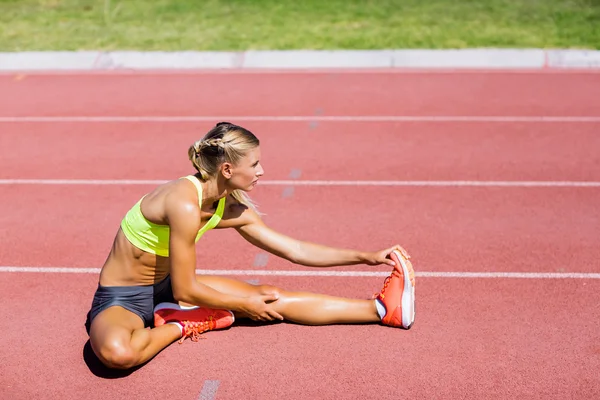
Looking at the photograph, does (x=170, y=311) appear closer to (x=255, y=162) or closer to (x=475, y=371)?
(x=255, y=162)

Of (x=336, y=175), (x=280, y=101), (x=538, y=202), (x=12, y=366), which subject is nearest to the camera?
(x=12, y=366)

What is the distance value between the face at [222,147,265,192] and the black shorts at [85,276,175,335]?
0.83 metres

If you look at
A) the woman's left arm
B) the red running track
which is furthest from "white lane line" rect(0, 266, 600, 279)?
the woman's left arm

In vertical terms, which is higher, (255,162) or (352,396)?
(255,162)

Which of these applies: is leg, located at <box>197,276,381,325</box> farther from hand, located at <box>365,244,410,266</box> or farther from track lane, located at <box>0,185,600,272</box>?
track lane, located at <box>0,185,600,272</box>

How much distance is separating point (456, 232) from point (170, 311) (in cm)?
260

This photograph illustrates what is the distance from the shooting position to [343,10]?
15.7m

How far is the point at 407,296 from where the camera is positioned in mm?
5000

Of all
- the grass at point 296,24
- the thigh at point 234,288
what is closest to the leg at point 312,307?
the thigh at point 234,288

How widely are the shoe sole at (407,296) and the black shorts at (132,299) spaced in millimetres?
1412

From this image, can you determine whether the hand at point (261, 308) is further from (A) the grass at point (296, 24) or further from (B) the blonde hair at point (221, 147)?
(A) the grass at point (296, 24)

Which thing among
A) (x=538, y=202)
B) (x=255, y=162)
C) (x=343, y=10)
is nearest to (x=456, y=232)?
(x=538, y=202)

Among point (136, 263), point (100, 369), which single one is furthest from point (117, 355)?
point (136, 263)

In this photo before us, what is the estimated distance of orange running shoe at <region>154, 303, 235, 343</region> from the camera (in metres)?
5.02
